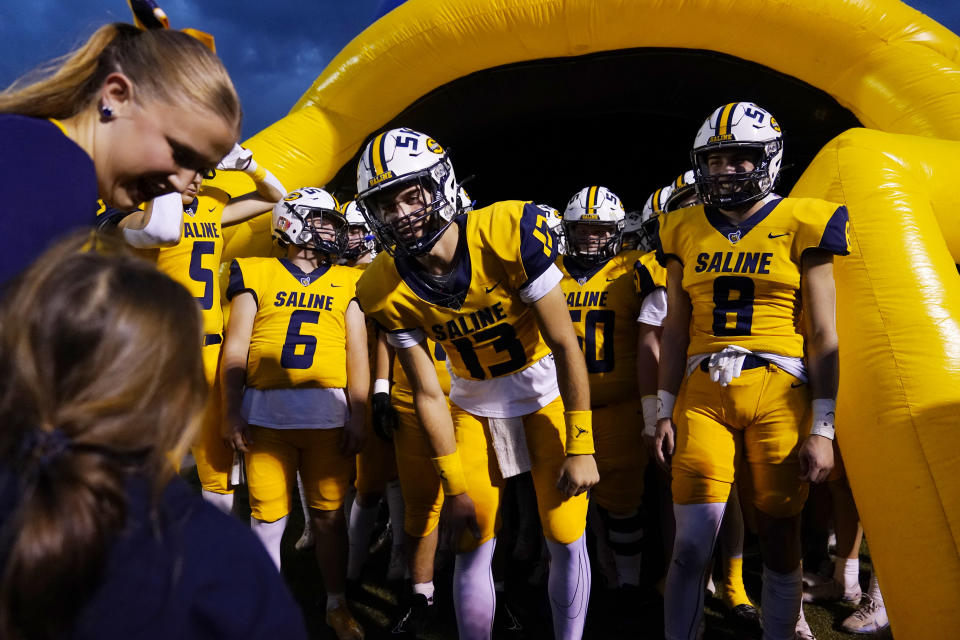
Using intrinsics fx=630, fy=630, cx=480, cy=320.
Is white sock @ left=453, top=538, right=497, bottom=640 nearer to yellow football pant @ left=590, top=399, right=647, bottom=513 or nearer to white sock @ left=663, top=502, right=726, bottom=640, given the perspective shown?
white sock @ left=663, top=502, right=726, bottom=640

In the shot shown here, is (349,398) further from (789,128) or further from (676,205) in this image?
(789,128)

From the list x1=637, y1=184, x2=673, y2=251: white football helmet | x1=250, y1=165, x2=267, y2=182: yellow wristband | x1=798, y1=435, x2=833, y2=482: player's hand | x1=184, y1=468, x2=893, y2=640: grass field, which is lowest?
x1=184, y1=468, x2=893, y2=640: grass field

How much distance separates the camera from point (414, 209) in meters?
2.37

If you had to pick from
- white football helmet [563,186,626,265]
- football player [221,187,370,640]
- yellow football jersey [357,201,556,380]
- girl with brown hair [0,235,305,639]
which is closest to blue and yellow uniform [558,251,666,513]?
white football helmet [563,186,626,265]

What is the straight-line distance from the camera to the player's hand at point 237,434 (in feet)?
9.97

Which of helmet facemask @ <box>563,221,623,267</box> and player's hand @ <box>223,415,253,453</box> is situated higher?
helmet facemask @ <box>563,221,623,267</box>

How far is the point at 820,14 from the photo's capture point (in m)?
4.60

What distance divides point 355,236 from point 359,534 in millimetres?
1986

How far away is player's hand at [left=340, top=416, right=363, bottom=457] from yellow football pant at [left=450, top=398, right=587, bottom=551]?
0.75m

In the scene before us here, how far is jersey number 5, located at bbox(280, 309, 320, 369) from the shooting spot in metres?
3.19

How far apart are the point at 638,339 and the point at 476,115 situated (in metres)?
3.52

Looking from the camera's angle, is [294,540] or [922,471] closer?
[922,471]

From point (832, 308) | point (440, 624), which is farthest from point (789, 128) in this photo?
point (440, 624)

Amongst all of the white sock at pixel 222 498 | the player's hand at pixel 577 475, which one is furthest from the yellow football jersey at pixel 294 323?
the player's hand at pixel 577 475
